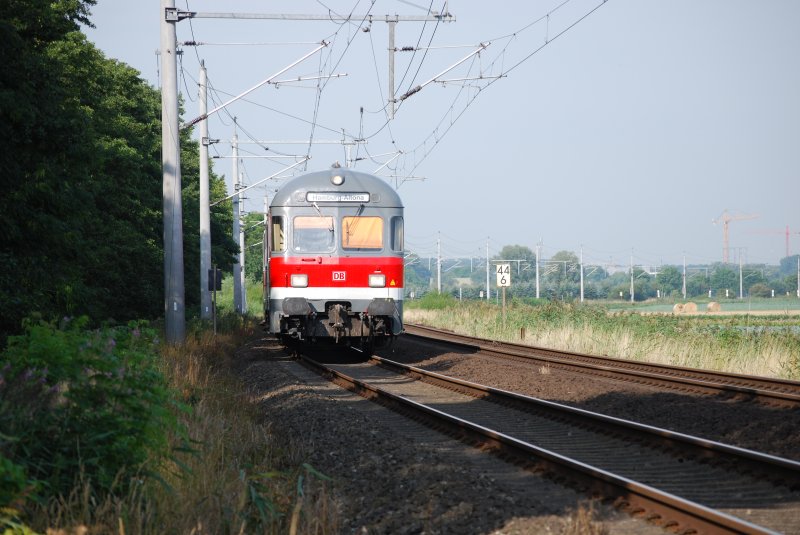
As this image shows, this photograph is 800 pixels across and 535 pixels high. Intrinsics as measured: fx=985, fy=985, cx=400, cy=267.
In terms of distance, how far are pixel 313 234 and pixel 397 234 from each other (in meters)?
1.59

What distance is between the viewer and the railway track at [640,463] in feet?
20.8

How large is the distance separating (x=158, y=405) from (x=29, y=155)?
804 cm

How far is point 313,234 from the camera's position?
18.5 meters

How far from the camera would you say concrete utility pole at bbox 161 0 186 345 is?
17.9m

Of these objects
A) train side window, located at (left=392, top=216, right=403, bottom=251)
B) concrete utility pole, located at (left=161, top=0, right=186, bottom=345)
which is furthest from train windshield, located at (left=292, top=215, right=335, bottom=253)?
concrete utility pole, located at (left=161, top=0, right=186, bottom=345)

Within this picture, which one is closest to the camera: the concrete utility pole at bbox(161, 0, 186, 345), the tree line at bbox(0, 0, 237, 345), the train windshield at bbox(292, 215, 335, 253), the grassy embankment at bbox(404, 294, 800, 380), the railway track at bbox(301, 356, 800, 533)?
the railway track at bbox(301, 356, 800, 533)

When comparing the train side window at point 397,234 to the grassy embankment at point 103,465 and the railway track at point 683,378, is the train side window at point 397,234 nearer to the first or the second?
the railway track at point 683,378

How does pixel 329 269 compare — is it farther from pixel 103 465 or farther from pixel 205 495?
pixel 103 465

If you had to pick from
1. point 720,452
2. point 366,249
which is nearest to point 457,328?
point 366,249

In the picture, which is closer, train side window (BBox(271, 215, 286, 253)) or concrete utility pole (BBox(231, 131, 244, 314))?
train side window (BBox(271, 215, 286, 253))

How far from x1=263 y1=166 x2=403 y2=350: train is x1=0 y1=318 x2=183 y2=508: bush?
1221 cm

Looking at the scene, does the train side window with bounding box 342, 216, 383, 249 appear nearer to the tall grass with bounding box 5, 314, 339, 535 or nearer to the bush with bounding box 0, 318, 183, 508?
the tall grass with bounding box 5, 314, 339, 535

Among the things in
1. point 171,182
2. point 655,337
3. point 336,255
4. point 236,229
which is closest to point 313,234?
point 336,255

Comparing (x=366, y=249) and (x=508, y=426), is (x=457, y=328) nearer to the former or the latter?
(x=366, y=249)
